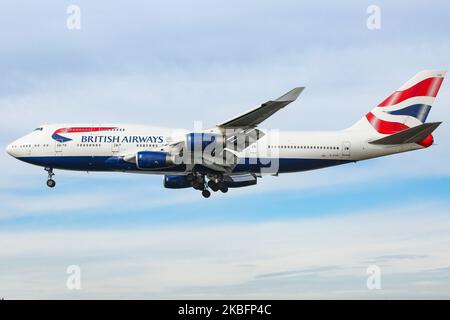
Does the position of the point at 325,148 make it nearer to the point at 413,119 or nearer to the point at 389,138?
the point at 389,138

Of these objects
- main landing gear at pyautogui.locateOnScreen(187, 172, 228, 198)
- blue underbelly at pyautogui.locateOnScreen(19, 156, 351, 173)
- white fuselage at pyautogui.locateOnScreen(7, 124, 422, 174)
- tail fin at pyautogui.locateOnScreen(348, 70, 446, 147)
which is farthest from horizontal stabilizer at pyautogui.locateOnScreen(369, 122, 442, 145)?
main landing gear at pyautogui.locateOnScreen(187, 172, 228, 198)

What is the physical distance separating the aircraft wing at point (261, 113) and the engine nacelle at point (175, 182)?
356 inches

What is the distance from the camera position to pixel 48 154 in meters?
56.7

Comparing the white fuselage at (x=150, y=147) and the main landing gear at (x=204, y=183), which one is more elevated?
the white fuselage at (x=150, y=147)

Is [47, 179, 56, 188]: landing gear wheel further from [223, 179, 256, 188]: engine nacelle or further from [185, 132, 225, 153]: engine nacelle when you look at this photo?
[223, 179, 256, 188]: engine nacelle

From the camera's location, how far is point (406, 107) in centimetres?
6228

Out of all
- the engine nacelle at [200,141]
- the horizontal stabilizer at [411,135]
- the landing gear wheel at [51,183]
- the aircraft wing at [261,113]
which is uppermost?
the aircraft wing at [261,113]

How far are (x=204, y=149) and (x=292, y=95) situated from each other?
9.37 metres

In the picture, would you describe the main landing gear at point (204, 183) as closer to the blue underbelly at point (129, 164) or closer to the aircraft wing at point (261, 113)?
the blue underbelly at point (129, 164)

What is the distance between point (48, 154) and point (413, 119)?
28982 mm

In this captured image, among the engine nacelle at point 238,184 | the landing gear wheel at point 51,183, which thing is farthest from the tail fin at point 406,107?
the landing gear wheel at point 51,183

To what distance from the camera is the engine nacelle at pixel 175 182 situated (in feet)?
197

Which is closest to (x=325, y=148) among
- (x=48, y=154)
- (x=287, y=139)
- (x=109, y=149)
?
(x=287, y=139)

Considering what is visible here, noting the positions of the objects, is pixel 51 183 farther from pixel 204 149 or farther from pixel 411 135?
pixel 411 135
